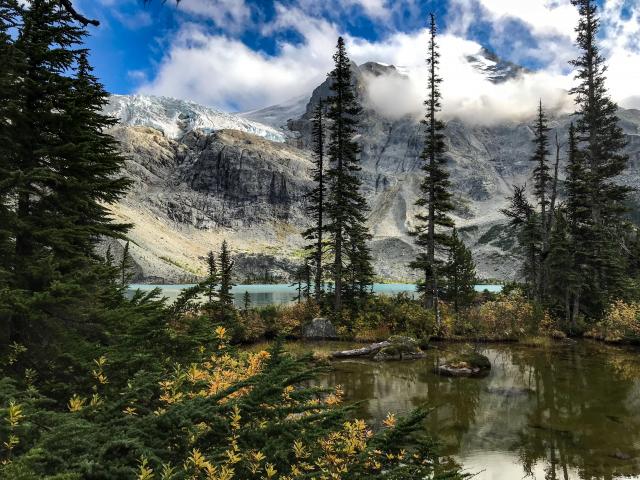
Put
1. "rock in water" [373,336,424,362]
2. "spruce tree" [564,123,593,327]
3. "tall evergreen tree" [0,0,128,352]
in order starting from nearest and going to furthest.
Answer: "tall evergreen tree" [0,0,128,352]
"rock in water" [373,336,424,362]
"spruce tree" [564,123,593,327]

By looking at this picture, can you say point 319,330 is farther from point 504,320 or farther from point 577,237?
point 577,237

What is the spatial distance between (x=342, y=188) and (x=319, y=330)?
33.2 feet

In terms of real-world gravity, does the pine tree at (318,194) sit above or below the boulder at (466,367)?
above

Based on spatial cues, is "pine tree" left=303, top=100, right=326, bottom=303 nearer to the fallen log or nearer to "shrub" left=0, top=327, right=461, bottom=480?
the fallen log

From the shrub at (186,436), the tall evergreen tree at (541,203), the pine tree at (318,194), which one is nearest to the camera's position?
the shrub at (186,436)

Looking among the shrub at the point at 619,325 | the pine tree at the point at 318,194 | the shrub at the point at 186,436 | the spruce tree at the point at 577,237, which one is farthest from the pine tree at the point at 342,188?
the shrub at the point at 186,436

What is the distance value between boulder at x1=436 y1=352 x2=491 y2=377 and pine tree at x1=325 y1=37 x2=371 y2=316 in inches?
445

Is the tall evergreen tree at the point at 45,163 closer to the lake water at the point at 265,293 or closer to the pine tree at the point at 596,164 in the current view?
the pine tree at the point at 596,164

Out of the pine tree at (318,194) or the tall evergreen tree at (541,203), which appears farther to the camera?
the tall evergreen tree at (541,203)

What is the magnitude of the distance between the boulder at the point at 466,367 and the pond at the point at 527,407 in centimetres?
53

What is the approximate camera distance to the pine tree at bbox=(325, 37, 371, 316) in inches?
1197

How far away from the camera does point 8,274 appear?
573 cm

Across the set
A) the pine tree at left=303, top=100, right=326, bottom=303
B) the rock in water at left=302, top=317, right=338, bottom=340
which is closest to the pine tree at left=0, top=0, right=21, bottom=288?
the rock in water at left=302, top=317, right=338, bottom=340

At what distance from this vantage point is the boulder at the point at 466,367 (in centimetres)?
1886
